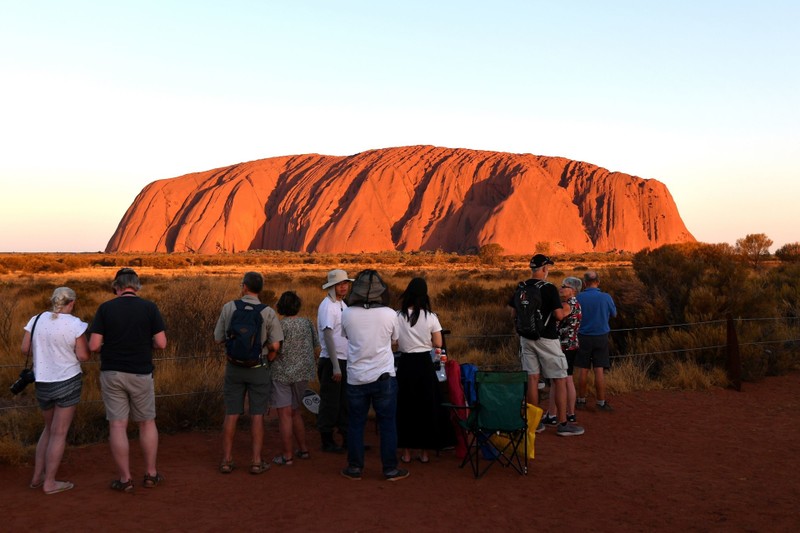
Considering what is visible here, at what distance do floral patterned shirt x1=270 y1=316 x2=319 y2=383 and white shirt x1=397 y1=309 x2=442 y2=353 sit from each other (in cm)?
94

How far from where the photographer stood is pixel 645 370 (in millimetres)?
9625

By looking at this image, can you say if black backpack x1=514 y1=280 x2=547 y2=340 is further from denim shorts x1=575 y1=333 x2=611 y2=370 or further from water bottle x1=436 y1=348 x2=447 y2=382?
denim shorts x1=575 y1=333 x2=611 y2=370

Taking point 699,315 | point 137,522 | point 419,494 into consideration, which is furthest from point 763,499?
point 699,315

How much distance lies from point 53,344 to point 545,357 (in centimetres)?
440

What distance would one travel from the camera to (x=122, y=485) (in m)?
5.16

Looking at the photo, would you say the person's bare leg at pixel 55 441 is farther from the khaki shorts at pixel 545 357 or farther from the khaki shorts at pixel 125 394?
the khaki shorts at pixel 545 357

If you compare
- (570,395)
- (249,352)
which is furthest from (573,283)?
(249,352)

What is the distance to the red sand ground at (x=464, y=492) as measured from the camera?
4562mm

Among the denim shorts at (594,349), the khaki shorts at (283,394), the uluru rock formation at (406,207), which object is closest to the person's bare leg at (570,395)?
the denim shorts at (594,349)

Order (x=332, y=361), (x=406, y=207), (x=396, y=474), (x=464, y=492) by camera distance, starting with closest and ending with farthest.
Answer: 1. (x=464, y=492)
2. (x=396, y=474)
3. (x=332, y=361)
4. (x=406, y=207)

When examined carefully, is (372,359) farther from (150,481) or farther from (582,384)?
(582,384)

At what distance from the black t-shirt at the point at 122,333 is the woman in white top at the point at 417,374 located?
2.06 m

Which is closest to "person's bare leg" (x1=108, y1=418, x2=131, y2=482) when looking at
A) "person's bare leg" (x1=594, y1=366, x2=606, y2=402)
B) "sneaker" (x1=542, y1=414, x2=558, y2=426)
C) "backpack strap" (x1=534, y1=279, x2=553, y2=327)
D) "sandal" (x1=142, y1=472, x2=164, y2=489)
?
"sandal" (x1=142, y1=472, x2=164, y2=489)

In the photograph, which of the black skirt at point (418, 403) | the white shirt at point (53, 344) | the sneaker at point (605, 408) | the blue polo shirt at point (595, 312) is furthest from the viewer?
the sneaker at point (605, 408)
